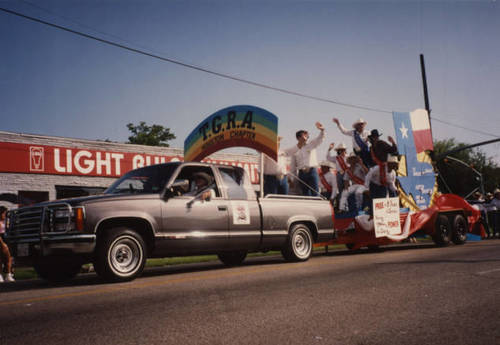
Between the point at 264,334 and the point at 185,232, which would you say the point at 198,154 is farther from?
the point at 264,334

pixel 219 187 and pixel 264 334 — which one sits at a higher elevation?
pixel 219 187

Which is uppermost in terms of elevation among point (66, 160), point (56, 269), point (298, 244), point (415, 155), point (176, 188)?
point (66, 160)

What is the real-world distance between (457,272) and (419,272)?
57 centimetres

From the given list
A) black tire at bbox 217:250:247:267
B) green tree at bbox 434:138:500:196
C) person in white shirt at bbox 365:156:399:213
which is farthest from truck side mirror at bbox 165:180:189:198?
green tree at bbox 434:138:500:196

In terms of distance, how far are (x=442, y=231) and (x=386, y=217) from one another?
9.21 ft

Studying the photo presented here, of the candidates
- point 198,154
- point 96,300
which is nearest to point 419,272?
point 96,300

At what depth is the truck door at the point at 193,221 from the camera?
7750 mm

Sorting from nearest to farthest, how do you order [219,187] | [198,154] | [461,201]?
[219,187], [198,154], [461,201]

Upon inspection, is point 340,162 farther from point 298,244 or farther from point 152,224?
point 152,224

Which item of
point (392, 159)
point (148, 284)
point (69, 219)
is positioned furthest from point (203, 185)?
point (392, 159)

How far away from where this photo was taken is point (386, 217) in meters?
12.1

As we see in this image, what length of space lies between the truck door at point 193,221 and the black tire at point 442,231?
7.84m

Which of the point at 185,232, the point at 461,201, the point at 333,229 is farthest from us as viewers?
the point at 461,201

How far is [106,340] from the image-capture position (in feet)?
12.0
